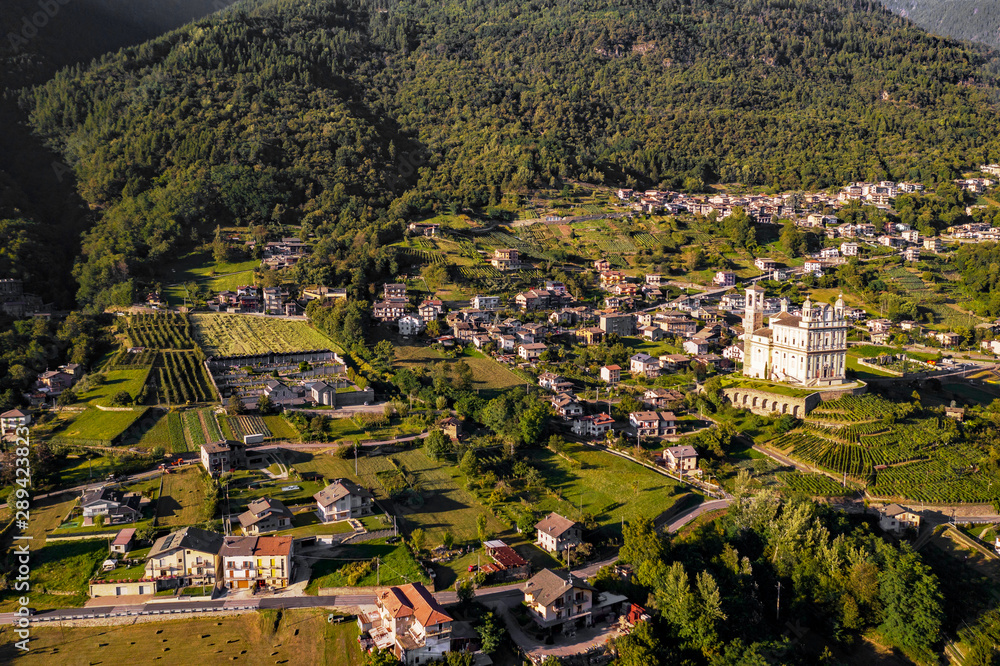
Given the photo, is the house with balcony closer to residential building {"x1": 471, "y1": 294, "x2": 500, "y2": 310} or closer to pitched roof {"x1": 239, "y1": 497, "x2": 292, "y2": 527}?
pitched roof {"x1": 239, "y1": 497, "x2": 292, "y2": 527}

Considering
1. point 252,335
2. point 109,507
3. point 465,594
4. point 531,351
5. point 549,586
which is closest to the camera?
point 465,594

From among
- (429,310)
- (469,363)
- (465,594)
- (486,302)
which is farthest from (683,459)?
(486,302)

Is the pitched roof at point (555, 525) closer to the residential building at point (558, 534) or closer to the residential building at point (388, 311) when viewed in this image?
the residential building at point (558, 534)

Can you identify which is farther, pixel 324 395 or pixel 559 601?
pixel 324 395

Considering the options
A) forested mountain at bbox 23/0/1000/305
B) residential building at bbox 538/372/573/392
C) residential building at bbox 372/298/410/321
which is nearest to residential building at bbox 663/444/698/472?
residential building at bbox 538/372/573/392

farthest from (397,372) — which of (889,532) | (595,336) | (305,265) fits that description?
(889,532)

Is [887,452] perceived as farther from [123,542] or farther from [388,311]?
[123,542]

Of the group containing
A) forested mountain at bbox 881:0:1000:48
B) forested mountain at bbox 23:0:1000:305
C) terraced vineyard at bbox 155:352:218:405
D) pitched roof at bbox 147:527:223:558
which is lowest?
pitched roof at bbox 147:527:223:558

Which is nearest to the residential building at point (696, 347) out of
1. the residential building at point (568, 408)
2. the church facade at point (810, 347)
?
the church facade at point (810, 347)
